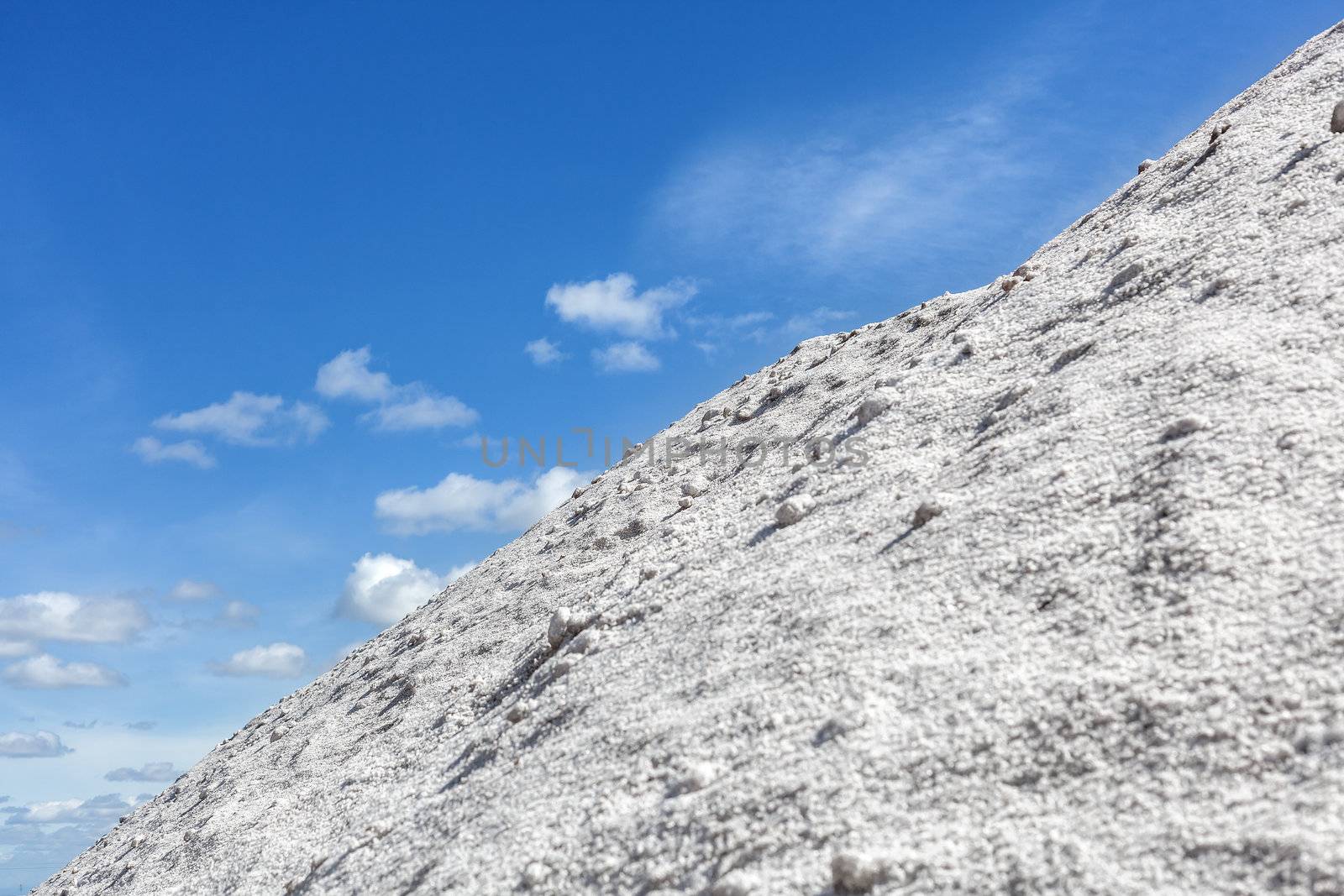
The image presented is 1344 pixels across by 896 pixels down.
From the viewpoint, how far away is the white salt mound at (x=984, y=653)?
140 inches

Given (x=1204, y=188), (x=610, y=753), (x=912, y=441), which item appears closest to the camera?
(x=610, y=753)

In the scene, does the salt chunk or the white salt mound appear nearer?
the white salt mound

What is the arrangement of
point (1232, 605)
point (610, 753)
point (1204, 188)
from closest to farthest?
point (1232, 605) → point (610, 753) → point (1204, 188)

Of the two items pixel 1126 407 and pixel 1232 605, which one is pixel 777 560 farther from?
pixel 1232 605

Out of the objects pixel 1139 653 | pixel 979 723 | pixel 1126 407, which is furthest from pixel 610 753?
pixel 1126 407

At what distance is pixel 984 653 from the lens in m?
4.47

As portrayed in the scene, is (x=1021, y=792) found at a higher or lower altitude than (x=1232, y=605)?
lower

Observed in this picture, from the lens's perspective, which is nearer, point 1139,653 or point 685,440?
point 1139,653

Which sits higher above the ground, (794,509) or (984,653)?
(794,509)

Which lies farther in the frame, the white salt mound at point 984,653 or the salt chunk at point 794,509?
the salt chunk at point 794,509

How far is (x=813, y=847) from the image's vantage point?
12.6 ft

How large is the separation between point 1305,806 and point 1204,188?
6770mm

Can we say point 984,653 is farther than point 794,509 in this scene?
No

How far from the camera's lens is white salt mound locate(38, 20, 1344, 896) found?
357 cm
